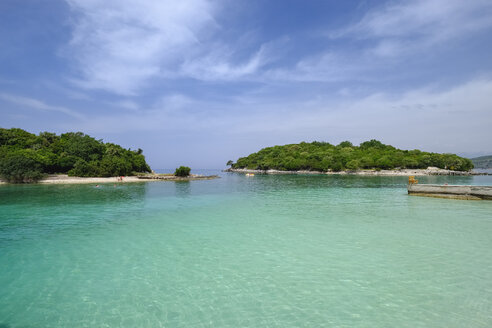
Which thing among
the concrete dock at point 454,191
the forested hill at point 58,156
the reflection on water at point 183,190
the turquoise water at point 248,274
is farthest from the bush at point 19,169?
the concrete dock at point 454,191

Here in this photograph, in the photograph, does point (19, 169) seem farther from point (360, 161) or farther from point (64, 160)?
point (360, 161)

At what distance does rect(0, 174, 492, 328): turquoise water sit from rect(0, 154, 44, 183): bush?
155 feet

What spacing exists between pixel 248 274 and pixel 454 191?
98.7ft

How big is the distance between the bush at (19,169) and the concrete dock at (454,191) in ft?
224

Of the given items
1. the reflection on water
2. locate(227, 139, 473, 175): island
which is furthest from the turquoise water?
locate(227, 139, 473, 175): island

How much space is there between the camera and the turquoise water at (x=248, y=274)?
644cm

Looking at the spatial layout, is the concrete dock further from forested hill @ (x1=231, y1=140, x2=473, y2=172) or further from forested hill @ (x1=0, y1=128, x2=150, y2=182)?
forested hill @ (x1=231, y1=140, x2=473, y2=172)

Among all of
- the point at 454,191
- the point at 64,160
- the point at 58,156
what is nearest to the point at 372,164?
the point at 454,191

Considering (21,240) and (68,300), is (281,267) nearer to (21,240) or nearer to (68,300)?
(68,300)

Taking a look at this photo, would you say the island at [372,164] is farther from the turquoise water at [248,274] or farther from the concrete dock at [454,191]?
the turquoise water at [248,274]

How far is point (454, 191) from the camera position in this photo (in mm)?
29078

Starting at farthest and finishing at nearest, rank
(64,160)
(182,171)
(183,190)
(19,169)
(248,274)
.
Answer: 1. (182,171)
2. (64,160)
3. (19,169)
4. (183,190)
5. (248,274)

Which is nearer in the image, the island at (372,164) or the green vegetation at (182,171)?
the green vegetation at (182,171)

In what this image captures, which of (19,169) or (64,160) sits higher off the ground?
(64,160)
